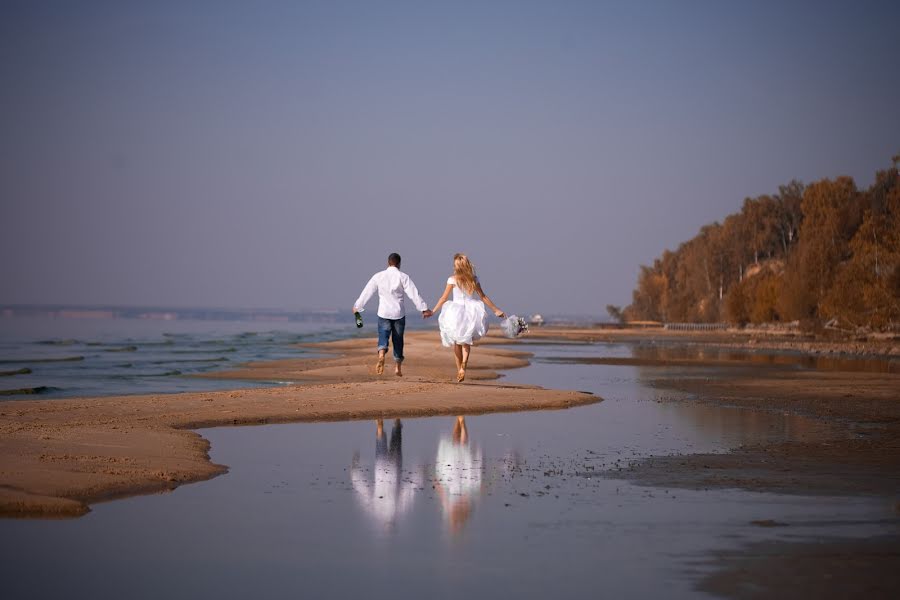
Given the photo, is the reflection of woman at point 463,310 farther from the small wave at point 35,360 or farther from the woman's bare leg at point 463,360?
the small wave at point 35,360

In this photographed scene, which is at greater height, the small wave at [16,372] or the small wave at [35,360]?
the small wave at [35,360]

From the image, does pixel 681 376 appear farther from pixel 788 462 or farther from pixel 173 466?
pixel 173 466

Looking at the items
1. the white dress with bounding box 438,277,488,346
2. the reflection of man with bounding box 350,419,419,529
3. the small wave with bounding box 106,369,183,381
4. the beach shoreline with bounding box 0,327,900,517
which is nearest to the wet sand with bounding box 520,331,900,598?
the beach shoreline with bounding box 0,327,900,517

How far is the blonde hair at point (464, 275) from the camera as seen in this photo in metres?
20.2

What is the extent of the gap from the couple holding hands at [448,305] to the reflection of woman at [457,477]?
22.1 feet

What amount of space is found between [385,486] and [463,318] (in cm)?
1102

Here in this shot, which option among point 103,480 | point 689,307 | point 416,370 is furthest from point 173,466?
point 689,307

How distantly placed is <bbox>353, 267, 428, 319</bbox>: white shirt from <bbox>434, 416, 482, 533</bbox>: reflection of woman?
7.39 m

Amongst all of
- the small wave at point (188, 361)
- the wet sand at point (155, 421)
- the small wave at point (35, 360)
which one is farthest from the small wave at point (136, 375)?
the small wave at point (35, 360)

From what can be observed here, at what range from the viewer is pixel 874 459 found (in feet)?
35.7

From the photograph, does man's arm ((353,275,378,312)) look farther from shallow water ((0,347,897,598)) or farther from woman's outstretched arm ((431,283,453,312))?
shallow water ((0,347,897,598))

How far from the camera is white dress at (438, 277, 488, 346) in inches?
789

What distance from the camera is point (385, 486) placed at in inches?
361

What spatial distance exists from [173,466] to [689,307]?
116400mm
